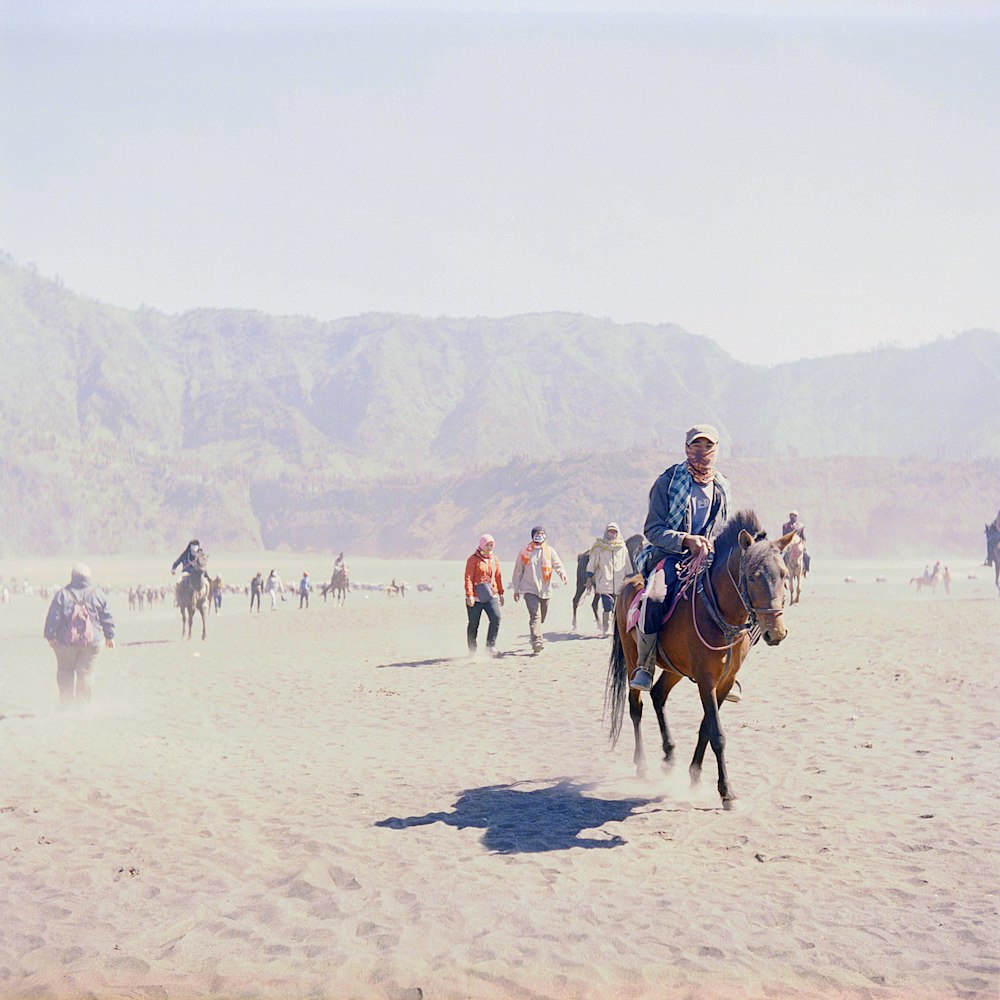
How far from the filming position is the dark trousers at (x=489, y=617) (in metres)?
16.8

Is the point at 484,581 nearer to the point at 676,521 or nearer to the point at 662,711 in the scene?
the point at 662,711

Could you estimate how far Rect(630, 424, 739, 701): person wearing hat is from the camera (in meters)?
7.96

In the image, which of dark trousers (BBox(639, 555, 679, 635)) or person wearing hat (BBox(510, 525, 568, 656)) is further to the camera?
person wearing hat (BBox(510, 525, 568, 656))

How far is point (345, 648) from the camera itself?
841 inches

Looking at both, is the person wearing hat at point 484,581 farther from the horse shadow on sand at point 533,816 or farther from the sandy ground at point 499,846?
the horse shadow on sand at point 533,816

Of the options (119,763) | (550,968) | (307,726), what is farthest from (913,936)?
(307,726)

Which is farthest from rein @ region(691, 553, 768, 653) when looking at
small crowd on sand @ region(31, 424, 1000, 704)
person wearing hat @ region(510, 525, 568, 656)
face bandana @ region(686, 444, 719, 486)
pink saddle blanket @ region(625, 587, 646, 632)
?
person wearing hat @ region(510, 525, 568, 656)

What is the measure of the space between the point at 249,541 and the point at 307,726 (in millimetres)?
119087

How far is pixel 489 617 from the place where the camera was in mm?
16641

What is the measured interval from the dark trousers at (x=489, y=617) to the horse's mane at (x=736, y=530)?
917 centimetres

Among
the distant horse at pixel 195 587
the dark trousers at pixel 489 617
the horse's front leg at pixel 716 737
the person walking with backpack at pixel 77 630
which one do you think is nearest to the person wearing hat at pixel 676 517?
the horse's front leg at pixel 716 737

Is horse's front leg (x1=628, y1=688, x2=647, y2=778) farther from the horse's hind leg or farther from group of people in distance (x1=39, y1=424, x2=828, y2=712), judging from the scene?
group of people in distance (x1=39, y1=424, x2=828, y2=712)

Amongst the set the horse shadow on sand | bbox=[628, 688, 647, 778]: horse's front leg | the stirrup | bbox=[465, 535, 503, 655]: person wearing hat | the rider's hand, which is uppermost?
the rider's hand

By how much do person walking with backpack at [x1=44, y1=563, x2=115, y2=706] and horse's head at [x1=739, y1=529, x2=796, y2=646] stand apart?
8349 mm
